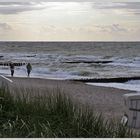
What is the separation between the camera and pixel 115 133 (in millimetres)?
2992

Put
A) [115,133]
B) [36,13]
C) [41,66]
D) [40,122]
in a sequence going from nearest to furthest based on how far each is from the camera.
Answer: [115,133] → [40,122] → [36,13] → [41,66]

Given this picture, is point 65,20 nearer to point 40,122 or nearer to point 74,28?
point 74,28

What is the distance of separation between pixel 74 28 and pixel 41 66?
1795 cm

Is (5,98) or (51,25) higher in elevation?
(51,25)

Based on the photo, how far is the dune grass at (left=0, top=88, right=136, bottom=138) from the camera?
3.03 meters

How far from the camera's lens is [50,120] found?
329cm

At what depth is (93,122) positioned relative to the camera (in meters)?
3.18

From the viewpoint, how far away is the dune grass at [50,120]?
9.94ft

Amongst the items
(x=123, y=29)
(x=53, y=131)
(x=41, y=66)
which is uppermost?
(x=123, y=29)

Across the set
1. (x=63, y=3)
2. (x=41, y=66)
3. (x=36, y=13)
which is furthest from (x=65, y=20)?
(x=41, y=66)

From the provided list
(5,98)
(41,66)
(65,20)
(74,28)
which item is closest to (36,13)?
(65,20)

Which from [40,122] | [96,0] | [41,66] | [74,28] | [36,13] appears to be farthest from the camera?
[41,66]

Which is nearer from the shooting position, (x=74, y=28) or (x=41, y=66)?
(x=74, y=28)

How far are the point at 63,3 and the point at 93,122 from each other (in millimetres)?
953
